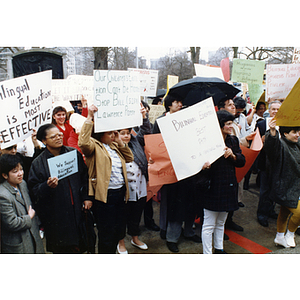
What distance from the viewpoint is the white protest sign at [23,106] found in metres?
2.39

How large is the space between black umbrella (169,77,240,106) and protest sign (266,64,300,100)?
1.64 feet

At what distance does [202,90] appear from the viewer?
3668 millimetres

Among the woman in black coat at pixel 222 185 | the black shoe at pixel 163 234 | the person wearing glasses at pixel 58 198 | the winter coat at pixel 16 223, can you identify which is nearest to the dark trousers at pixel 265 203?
the woman in black coat at pixel 222 185

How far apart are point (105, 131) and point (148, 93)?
2.72 metres

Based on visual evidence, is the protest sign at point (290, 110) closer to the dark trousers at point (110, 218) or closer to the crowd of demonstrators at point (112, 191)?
the crowd of demonstrators at point (112, 191)

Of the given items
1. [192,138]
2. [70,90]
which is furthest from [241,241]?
[70,90]

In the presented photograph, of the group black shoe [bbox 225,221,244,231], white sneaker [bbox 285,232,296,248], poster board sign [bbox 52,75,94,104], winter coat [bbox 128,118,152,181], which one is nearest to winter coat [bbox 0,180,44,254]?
winter coat [bbox 128,118,152,181]

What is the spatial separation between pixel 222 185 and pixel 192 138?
0.67m

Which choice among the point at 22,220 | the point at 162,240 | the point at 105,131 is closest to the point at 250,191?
the point at 162,240

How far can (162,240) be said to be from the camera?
3688 millimetres

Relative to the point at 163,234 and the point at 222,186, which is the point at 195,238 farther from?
the point at 222,186

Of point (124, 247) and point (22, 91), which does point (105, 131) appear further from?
point (124, 247)

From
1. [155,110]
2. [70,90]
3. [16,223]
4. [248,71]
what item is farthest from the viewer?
[155,110]

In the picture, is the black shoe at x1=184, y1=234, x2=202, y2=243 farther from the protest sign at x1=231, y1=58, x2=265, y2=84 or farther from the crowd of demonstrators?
the protest sign at x1=231, y1=58, x2=265, y2=84
